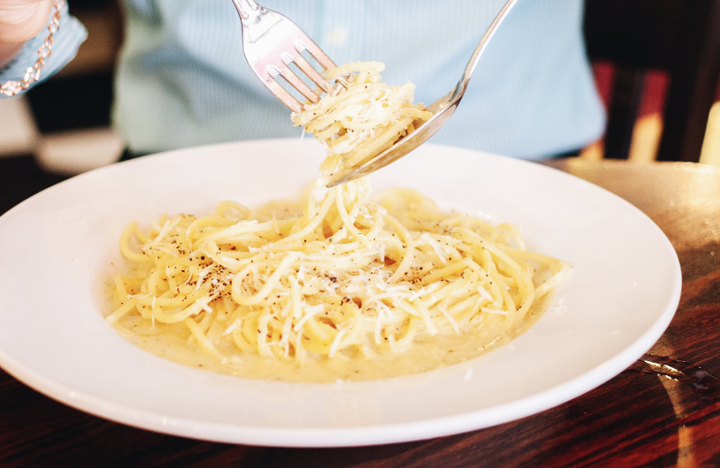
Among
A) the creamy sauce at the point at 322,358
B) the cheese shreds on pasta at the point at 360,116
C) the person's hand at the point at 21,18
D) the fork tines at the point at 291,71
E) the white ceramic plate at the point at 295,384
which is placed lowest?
the creamy sauce at the point at 322,358

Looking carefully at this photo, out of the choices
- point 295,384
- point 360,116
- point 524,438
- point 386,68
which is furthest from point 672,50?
point 295,384

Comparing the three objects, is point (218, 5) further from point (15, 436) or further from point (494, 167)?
point (15, 436)

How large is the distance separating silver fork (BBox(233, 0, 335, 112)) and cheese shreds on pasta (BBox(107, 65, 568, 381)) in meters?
0.11

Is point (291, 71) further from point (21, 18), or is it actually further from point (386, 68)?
point (386, 68)

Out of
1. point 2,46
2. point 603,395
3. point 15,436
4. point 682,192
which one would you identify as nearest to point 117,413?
point 15,436

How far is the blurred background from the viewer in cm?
486

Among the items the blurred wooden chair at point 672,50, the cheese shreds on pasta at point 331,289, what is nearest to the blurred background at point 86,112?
the blurred wooden chair at point 672,50

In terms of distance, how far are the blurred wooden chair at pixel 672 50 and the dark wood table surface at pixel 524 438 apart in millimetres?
1877

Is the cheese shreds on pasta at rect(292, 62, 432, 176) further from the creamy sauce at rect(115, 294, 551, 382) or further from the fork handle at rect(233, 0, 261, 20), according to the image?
the creamy sauce at rect(115, 294, 551, 382)

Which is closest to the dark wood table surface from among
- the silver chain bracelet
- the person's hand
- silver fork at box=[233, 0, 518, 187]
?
silver fork at box=[233, 0, 518, 187]

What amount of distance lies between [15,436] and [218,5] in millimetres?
1626

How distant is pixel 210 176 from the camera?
1770mm

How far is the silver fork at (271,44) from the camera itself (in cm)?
123

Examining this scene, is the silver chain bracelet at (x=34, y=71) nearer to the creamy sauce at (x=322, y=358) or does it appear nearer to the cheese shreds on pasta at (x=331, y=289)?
the cheese shreds on pasta at (x=331, y=289)
